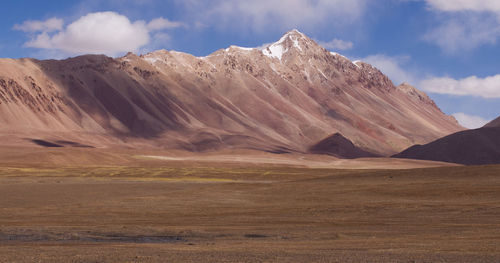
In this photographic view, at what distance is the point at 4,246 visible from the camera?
974 inches

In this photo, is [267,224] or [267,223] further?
[267,223]

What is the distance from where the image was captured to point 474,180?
2450 inches

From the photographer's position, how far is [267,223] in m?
35.2

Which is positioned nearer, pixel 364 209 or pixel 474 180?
pixel 364 209

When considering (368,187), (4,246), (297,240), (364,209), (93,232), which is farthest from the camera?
(368,187)

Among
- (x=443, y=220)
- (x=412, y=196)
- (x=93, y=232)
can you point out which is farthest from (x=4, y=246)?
(x=412, y=196)

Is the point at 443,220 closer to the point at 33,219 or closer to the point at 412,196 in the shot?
the point at 412,196

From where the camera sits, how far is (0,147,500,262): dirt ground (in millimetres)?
21641

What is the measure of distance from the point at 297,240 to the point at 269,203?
23641 millimetres

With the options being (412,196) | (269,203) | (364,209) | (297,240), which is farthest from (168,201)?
(297,240)

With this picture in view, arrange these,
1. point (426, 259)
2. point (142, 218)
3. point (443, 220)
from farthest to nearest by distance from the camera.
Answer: point (142, 218) → point (443, 220) → point (426, 259)

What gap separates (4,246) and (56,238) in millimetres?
3591

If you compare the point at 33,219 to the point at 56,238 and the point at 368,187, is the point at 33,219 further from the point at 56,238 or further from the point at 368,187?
the point at 368,187

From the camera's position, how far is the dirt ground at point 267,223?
21641 millimetres
